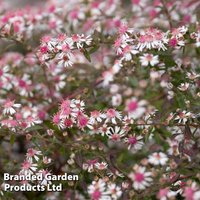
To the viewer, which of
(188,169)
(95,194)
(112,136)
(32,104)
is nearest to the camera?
(95,194)

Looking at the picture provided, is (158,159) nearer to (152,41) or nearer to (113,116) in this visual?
(113,116)

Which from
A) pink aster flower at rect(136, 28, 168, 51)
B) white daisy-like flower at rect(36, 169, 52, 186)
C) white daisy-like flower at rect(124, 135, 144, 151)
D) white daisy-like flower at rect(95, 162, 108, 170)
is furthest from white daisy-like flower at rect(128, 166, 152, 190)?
pink aster flower at rect(136, 28, 168, 51)

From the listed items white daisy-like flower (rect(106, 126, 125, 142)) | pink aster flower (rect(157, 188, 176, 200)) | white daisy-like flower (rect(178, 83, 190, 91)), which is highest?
white daisy-like flower (rect(178, 83, 190, 91))

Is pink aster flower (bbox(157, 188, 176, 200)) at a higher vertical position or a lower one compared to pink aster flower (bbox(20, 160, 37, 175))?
lower

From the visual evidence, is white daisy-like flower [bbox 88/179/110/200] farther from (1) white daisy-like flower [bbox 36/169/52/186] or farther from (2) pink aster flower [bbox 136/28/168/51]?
(2) pink aster flower [bbox 136/28/168/51]

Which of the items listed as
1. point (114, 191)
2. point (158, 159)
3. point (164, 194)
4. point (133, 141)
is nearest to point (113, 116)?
point (133, 141)

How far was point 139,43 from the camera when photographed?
2066 millimetres

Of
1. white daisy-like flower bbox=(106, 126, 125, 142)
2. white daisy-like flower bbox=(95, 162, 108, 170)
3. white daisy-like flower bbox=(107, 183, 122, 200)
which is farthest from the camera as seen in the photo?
white daisy-like flower bbox=(106, 126, 125, 142)

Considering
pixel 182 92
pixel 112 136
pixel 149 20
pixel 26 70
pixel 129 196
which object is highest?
pixel 149 20

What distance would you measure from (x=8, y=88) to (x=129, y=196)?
1065mm

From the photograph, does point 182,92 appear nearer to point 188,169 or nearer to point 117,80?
point 188,169

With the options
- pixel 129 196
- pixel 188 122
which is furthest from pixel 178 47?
pixel 129 196

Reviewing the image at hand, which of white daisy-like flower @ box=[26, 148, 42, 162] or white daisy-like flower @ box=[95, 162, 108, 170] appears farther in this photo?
white daisy-like flower @ box=[26, 148, 42, 162]

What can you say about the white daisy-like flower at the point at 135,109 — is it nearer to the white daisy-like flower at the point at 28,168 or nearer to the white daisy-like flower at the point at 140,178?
the white daisy-like flower at the point at 140,178
